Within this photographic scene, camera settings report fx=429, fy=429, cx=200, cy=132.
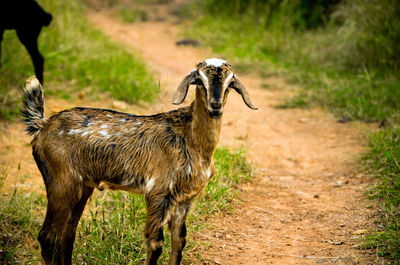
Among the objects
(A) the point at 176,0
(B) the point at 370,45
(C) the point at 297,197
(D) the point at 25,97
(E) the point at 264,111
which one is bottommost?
Answer: (C) the point at 297,197

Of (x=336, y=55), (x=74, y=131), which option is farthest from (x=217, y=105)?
(x=336, y=55)

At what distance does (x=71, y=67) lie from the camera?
6934 millimetres

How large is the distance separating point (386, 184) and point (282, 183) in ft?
3.56

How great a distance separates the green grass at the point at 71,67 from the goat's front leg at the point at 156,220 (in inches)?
125

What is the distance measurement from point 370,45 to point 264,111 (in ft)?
7.33

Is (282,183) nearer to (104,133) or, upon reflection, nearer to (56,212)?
(104,133)

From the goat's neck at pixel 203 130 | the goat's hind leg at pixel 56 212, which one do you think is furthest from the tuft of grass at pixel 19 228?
the goat's neck at pixel 203 130

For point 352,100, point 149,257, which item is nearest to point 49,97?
point 149,257

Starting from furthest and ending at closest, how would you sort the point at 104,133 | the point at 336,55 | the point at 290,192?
the point at 336,55 < the point at 290,192 < the point at 104,133

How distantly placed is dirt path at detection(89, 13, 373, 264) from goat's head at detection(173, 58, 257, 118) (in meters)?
1.08

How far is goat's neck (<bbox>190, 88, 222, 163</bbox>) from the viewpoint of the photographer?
2.88 metres

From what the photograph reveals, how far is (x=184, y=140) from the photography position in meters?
2.94

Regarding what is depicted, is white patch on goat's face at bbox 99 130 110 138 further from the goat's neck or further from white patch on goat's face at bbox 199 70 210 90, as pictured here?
white patch on goat's face at bbox 199 70 210 90

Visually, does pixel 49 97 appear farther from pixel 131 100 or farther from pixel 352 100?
pixel 352 100
